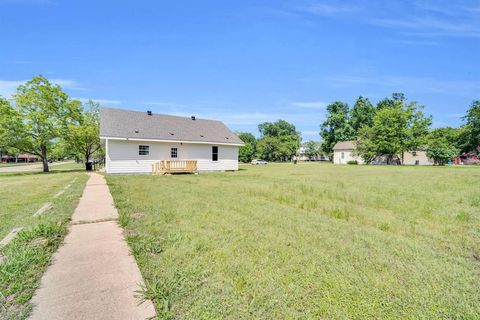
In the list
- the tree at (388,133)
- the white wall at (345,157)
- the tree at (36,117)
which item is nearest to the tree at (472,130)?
the tree at (388,133)

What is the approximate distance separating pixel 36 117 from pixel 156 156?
1158 cm

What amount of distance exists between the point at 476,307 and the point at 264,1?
40.6 ft

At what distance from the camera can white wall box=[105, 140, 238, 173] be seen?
1628 centimetres

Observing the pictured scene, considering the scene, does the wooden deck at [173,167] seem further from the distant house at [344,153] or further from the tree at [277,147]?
the tree at [277,147]

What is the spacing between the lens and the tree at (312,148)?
81.3 m

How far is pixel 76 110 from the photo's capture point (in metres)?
22.7

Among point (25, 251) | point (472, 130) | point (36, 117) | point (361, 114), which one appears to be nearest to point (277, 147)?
point (361, 114)

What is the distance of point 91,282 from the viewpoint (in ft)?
8.59

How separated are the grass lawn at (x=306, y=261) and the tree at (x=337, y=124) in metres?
52.8

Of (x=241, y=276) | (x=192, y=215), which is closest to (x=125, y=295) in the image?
(x=241, y=276)

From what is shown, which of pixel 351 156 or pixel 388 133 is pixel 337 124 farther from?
pixel 388 133

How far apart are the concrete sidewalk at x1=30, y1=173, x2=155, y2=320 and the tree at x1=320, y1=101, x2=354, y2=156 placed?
2274 inches

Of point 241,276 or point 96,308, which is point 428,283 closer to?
point 241,276

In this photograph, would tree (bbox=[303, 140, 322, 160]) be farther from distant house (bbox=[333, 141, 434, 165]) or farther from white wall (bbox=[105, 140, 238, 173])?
white wall (bbox=[105, 140, 238, 173])
